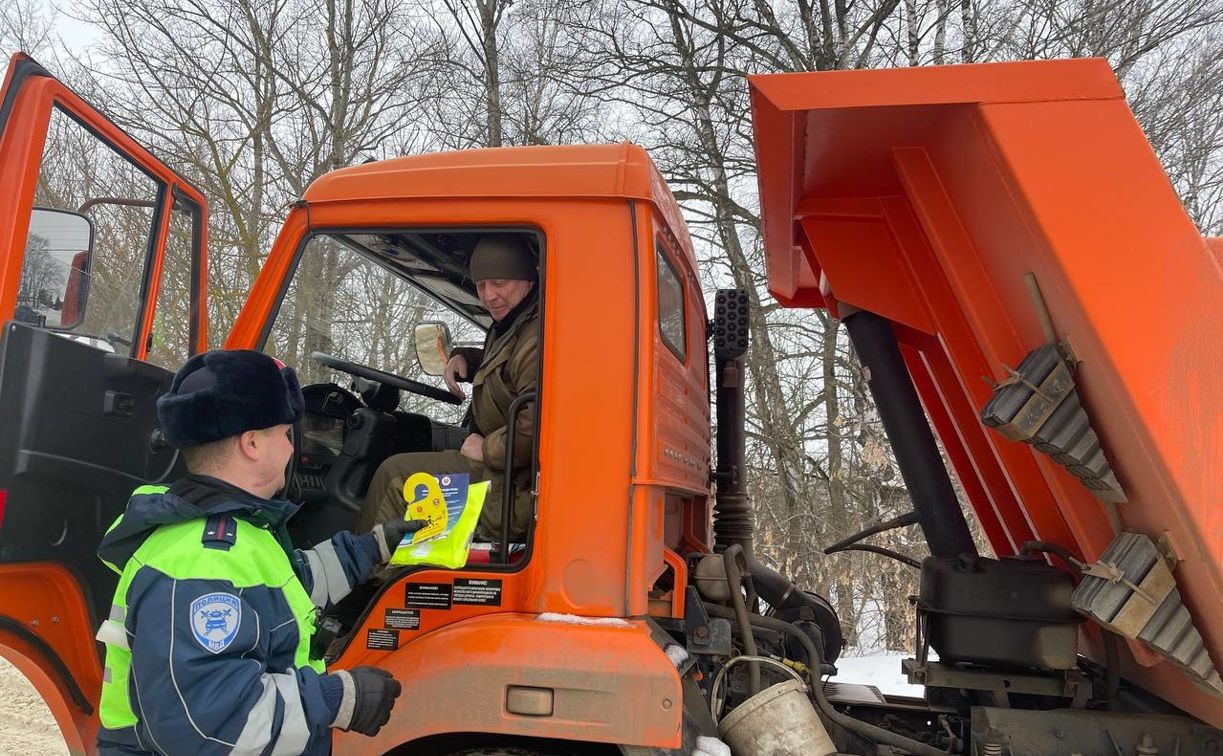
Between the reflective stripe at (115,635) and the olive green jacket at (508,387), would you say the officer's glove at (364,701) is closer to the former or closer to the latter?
the reflective stripe at (115,635)

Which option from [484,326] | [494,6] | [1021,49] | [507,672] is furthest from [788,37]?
[507,672]

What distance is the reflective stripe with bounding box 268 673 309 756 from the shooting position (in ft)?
5.35

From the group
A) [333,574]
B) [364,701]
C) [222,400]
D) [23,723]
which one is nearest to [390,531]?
[333,574]

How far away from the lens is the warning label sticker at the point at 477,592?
2.14m

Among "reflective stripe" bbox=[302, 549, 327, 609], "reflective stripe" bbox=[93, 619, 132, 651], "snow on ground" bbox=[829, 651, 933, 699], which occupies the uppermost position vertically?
"reflective stripe" bbox=[302, 549, 327, 609]

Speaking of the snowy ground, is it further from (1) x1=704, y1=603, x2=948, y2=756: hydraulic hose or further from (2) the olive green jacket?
(2) the olive green jacket

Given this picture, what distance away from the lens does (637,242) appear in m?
2.18

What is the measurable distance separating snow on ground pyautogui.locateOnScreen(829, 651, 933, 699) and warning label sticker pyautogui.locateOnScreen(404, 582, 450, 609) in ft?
10.5

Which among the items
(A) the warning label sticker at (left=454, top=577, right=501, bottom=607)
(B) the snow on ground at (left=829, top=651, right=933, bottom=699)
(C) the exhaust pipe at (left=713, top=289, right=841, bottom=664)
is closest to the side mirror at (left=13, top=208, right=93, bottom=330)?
(A) the warning label sticker at (left=454, top=577, right=501, bottom=607)

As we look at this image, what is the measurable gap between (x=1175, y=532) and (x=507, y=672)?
166 cm

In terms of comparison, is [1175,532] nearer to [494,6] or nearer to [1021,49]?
[1021,49]

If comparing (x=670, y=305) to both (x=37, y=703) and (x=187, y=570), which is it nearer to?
(x=187, y=570)

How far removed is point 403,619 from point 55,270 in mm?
1392

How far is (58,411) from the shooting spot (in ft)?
7.28
